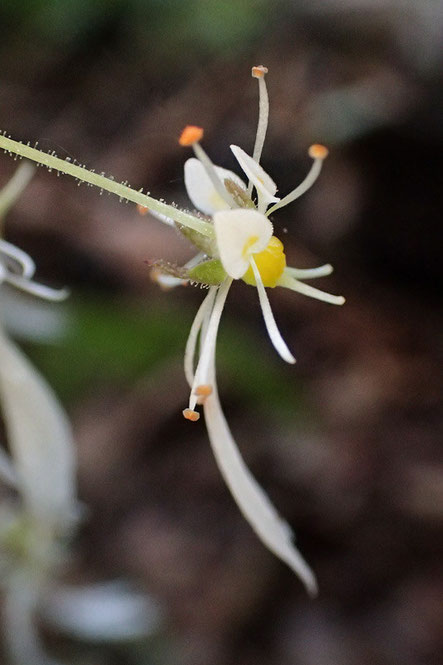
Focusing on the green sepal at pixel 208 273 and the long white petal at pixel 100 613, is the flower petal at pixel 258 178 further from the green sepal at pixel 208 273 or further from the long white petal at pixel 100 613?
the long white petal at pixel 100 613

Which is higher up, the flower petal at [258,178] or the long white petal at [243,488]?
the flower petal at [258,178]

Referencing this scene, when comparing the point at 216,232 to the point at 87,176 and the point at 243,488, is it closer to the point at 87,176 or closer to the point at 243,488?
the point at 87,176

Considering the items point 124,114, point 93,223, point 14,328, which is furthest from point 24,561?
point 124,114

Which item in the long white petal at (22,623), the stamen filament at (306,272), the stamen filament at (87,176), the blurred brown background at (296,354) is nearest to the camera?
the stamen filament at (87,176)

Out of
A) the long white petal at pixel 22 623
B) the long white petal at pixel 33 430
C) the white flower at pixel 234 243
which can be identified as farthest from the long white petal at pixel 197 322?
the long white petal at pixel 22 623

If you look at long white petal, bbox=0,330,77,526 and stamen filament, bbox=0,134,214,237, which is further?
long white petal, bbox=0,330,77,526

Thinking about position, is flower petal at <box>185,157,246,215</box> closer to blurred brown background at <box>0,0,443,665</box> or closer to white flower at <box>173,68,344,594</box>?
white flower at <box>173,68,344,594</box>

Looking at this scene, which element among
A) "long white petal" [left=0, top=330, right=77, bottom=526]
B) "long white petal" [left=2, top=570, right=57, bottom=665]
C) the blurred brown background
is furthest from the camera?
the blurred brown background

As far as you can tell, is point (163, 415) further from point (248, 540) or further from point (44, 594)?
point (44, 594)

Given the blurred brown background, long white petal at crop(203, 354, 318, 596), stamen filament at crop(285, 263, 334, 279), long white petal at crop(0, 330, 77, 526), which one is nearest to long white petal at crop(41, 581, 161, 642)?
the blurred brown background
